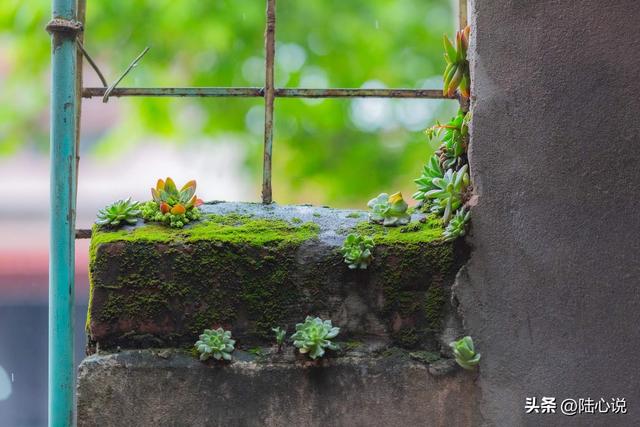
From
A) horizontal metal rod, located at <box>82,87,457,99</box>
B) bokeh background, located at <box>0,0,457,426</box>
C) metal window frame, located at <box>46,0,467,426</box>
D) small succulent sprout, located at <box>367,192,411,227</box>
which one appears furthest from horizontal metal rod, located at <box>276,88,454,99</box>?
bokeh background, located at <box>0,0,457,426</box>

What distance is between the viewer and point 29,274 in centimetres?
518

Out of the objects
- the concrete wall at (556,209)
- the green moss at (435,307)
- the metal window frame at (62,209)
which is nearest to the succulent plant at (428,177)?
the concrete wall at (556,209)

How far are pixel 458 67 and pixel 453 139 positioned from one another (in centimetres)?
18

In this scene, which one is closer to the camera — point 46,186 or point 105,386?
point 105,386

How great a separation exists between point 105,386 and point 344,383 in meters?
0.52

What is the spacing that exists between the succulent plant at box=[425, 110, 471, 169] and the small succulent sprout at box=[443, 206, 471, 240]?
0.63 feet

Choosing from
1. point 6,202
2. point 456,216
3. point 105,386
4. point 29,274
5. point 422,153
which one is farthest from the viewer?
point 6,202

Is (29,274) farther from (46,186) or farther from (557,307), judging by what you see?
(557,307)

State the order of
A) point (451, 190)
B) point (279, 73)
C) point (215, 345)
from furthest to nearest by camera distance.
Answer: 1. point (279, 73)
2. point (451, 190)
3. point (215, 345)

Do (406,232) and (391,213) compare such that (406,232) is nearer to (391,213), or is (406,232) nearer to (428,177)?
(391,213)

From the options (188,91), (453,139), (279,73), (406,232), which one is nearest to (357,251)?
(406,232)

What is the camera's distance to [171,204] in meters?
1.72

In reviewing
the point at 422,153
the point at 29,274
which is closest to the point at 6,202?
the point at 29,274

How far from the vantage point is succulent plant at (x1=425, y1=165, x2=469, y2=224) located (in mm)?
1668
